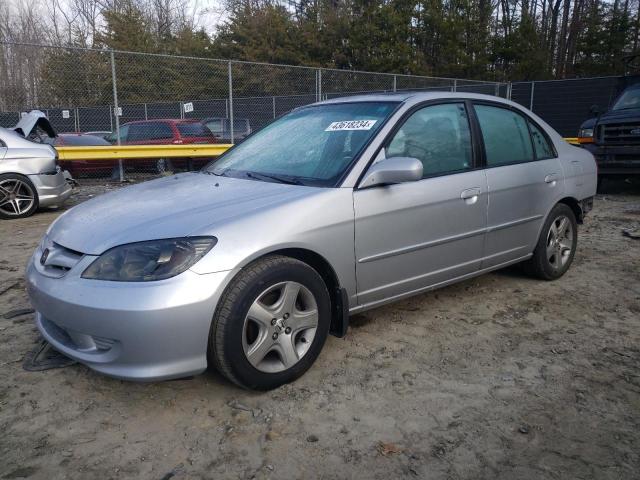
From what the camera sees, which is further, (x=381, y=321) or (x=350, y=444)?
(x=381, y=321)

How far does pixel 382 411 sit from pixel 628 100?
370 inches

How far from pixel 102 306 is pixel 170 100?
11601 millimetres

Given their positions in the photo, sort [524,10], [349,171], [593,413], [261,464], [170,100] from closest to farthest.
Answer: [261,464], [593,413], [349,171], [170,100], [524,10]

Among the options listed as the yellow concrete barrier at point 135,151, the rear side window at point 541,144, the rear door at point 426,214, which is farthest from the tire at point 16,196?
the rear side window at point 541,144

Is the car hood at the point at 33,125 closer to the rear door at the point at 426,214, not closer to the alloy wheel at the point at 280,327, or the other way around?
the rear door at the point at 426,214

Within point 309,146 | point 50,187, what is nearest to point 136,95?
point 50,187

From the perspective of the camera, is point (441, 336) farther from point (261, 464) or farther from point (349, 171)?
point (261, 464)

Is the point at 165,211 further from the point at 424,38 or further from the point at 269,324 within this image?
the point at 424,38

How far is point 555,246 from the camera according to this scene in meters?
4.41

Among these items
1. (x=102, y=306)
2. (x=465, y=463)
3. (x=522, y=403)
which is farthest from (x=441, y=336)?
(x=102, y=306)

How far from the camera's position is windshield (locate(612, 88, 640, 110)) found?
9.26 metres

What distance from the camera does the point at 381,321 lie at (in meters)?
3.61

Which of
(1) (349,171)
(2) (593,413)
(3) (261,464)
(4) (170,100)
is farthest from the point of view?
(4) (170,100)

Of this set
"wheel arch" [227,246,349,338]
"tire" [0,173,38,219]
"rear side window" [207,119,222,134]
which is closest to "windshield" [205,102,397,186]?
"wheel arch" [227,246,349,338]
